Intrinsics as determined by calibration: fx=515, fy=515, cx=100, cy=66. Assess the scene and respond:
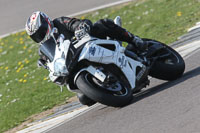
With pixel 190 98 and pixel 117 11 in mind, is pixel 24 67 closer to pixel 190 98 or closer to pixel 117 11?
pixel 117 11

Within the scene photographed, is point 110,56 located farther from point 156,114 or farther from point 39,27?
point 156,114

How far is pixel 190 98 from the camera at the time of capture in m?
5.99

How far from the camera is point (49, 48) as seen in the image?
268 inches

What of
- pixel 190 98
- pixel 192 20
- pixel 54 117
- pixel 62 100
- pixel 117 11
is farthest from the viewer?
pixel 117 11

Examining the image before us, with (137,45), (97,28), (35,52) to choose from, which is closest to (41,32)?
(97,28)

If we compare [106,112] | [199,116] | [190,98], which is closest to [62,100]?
[106,112]

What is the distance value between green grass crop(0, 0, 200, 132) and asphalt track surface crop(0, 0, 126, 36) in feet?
2.32

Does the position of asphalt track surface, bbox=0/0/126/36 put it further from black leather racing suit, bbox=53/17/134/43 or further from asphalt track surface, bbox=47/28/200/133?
asphalt track surface, bbox=47/28/200/133

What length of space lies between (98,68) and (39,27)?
0.98 meters

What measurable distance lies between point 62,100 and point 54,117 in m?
1.22

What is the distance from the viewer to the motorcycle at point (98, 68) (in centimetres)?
644

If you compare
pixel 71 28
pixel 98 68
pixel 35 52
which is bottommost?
pixel 35 52

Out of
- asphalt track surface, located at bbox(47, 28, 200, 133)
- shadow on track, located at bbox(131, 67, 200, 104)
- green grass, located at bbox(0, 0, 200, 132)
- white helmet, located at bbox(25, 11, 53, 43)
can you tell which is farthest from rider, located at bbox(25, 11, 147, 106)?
green grass, located at bbox(0, 0, 200, 132)

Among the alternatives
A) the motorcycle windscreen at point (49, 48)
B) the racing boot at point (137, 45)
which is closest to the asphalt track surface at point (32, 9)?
the racing boot at point (137, 45)
